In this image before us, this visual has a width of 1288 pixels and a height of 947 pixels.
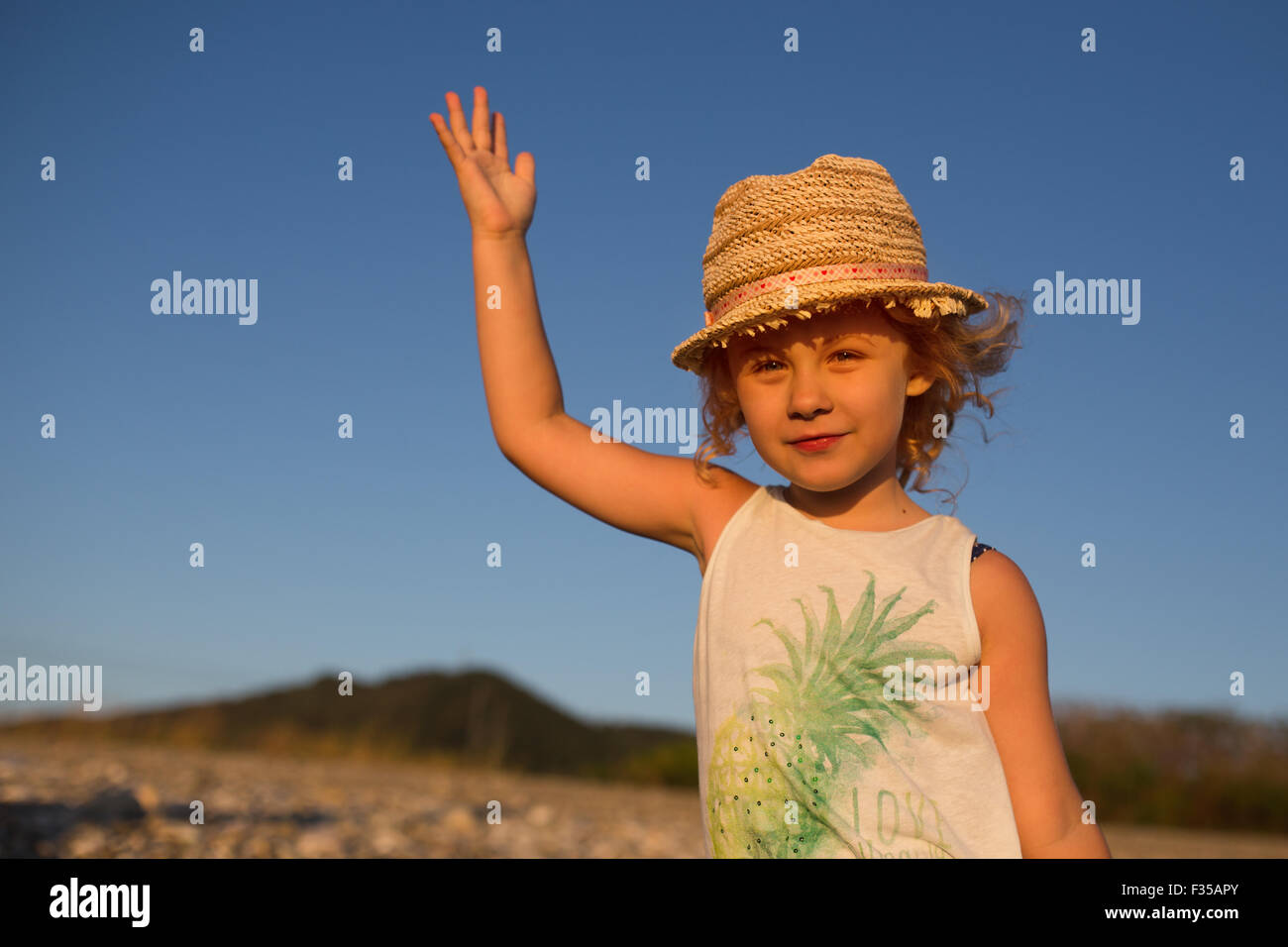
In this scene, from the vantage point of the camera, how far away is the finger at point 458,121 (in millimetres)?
2521

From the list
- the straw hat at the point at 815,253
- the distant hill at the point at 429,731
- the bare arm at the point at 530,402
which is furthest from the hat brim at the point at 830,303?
the distant hill at the point at 429,731

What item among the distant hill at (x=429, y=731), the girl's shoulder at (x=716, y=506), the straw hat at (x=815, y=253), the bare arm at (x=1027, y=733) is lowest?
the distant hill at (x=429, y=731)

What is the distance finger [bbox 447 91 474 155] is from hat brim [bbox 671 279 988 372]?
0.78m

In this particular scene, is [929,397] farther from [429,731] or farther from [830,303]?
[429,731]

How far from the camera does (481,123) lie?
2547 millimetres

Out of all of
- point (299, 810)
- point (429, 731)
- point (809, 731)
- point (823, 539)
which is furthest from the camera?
point (429, 731)

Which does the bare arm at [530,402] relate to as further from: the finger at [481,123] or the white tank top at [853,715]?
the white tank top at [853,715]

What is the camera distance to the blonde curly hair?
2.54m

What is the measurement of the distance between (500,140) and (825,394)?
1115mm

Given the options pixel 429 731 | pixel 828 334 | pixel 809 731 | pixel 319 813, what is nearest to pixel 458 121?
pixel 828 334

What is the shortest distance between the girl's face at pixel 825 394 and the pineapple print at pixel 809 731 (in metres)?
0.30
